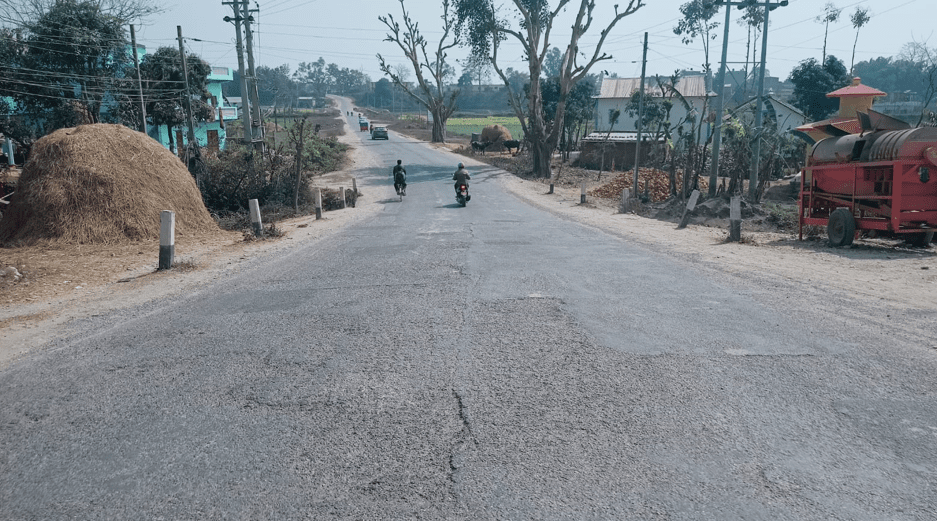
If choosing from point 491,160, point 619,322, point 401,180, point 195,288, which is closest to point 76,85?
point 401,180

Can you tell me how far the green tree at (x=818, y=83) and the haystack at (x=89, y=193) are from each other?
48.8 m

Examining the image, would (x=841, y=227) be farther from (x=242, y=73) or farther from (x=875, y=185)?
(x=242, y=73)

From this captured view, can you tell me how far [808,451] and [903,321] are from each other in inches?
157

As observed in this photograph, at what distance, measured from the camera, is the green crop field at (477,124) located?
99750 mm

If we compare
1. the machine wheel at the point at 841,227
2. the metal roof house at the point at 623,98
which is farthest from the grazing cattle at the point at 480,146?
the machine wheel at the point at 841,227

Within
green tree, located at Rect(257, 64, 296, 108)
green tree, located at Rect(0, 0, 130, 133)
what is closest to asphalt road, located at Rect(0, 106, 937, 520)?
green tree, located at Rect(0, 0, 130, 133)

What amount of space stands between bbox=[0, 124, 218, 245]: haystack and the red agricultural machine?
14.5 m

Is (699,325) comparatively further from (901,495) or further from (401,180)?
(401,180)

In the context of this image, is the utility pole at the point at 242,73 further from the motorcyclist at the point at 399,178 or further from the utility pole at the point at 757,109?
the utility pole at the point at 757,109

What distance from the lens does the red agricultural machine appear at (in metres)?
13.3

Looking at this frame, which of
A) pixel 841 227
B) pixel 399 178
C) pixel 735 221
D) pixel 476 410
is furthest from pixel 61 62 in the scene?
pixel 476 410

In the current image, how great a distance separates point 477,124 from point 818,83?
66073 mm

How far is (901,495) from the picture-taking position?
3.67 metres

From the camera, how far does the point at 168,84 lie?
40.5 m
